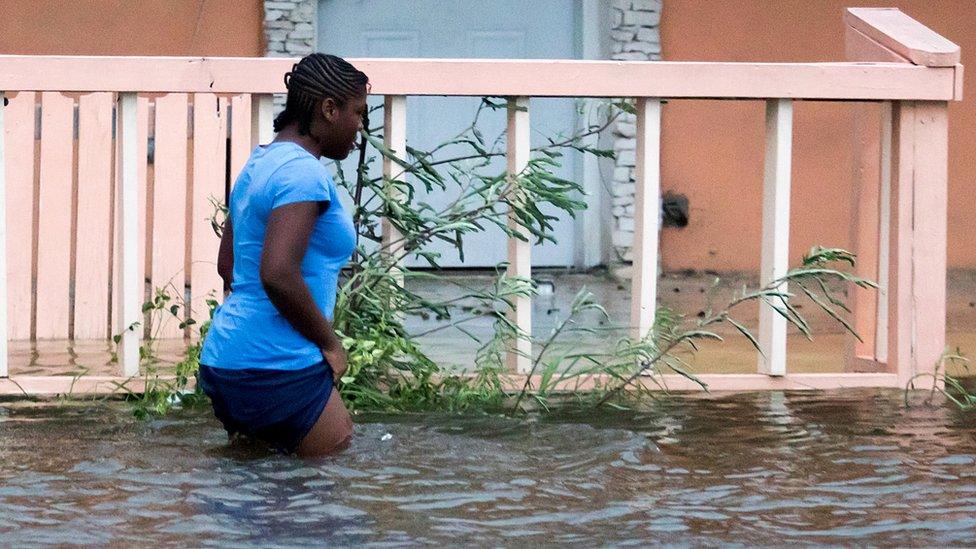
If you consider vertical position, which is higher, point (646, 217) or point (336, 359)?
point (646, 217)

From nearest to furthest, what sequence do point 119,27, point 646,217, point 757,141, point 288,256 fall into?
point 288,256
point 646,217
point 119,27
point 757,141

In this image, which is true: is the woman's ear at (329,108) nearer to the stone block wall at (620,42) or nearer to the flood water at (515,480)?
the flood water at (515,480)

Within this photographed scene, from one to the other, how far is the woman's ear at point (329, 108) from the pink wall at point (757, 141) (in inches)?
226

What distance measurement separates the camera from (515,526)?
11.9 ft

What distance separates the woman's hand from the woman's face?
57cm

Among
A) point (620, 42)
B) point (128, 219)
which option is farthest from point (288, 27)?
point (128, 219)

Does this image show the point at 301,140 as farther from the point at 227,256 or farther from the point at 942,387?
the point at 942,387

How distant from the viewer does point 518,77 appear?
16.6 ft

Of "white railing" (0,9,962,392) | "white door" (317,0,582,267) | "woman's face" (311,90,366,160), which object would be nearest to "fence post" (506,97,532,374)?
"white railing" (0,9,962,392)

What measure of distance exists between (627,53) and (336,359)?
579 centimetres

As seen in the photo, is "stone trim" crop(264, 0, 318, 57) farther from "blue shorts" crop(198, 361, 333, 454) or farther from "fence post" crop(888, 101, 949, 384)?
"blue shorts" crop(198, 361, 333, 454)

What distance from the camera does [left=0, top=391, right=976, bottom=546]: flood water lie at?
3568 mm

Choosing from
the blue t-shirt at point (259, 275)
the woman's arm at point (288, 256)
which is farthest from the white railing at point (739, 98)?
the woman's arm at point (288, 256)

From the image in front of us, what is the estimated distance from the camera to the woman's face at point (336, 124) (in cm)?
Result: 407
